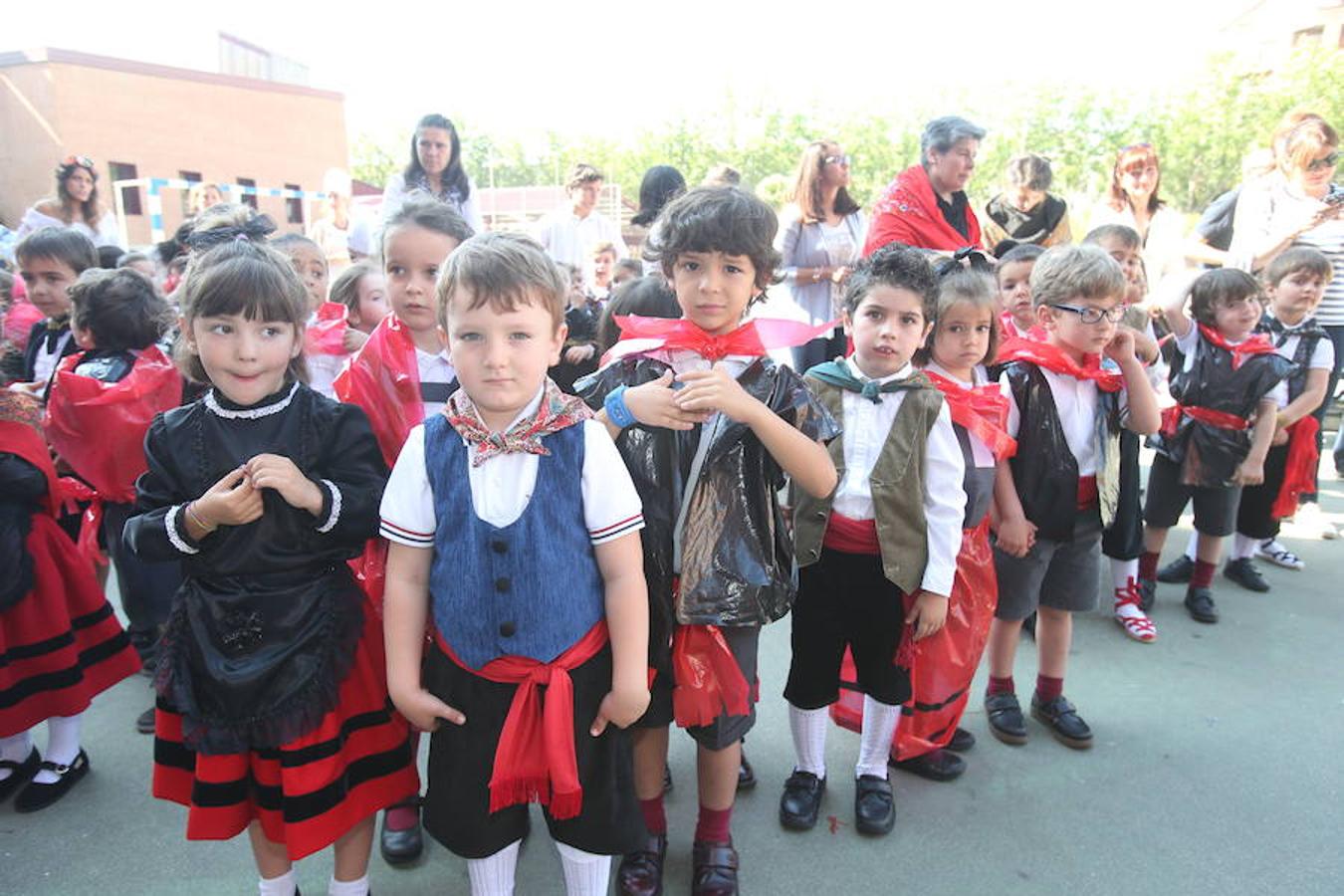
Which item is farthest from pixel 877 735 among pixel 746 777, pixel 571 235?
pixel 571 235

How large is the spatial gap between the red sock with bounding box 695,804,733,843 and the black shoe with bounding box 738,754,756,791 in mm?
402

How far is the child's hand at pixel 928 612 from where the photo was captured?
2195 mm

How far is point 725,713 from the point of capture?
192 cm

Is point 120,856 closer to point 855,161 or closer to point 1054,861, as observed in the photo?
point 1054,861

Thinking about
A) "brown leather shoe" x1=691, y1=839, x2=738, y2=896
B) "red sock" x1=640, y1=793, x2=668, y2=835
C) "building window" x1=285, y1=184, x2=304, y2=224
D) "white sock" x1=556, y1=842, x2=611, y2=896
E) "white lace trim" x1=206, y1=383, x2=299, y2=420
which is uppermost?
"building window" x1=285, y1=184, x2=304, y2=224

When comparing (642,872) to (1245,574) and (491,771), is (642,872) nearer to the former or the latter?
(491,771)

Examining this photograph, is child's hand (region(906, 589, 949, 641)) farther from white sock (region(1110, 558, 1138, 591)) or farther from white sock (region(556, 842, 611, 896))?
white sock (region(1110, 558, 1138, 591))

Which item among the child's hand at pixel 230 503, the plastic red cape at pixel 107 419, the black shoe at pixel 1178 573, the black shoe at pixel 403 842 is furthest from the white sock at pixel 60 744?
the black shoe at pixel 1178 573

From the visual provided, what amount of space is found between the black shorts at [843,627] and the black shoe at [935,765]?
392mm

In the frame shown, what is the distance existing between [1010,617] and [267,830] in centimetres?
226

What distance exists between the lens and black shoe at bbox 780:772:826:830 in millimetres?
2316

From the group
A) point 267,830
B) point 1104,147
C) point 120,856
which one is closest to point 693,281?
point 267,830

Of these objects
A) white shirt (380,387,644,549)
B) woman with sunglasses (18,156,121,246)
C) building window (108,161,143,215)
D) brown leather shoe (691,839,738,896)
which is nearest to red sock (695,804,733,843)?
brown leather shoe (691,839,738,896)

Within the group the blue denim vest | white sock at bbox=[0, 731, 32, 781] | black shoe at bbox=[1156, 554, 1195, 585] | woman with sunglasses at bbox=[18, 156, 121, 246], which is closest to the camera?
the blue denim vest
